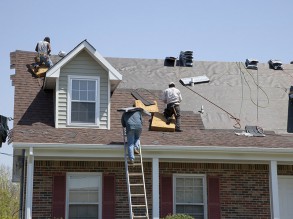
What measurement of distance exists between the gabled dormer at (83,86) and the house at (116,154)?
0.09 ft

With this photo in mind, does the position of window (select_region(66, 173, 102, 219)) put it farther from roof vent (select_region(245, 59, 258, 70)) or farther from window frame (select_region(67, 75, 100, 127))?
roof vent (select_region(245, 59, 258, 70))

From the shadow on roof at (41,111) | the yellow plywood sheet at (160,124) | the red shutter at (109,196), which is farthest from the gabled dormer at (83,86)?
the red shutter at (109,196)

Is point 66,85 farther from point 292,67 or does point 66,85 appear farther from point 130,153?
point 292,67

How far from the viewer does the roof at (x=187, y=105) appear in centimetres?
1470

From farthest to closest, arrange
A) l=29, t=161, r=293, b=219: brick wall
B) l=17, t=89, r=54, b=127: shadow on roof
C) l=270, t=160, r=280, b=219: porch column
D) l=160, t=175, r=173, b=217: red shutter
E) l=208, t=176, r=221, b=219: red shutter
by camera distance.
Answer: l=17, t=89, r=54, b=127: shadow on roof < l=208, t=176, r=221, b=219: red shutter < l=160, t=175, r=173, b=217: red shutter < l=29, t=161, r=293, b=219: brick wall < l=270, t=160, r=280, b=219: porch column

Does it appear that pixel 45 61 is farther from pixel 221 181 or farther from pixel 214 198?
pixel 214 198

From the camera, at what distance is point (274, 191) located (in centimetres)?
1421

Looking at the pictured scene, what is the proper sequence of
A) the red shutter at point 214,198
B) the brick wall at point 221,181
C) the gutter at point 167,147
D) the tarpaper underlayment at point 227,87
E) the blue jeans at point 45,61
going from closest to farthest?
1. the gutter at point 167,147
2. the brick wall at point 221,181
3. the red shutter at point 214,198
4. the tarpaper underlayment at point 227,87
5. the blue jeans at point 45,61

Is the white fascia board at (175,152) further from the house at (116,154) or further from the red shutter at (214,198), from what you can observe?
the red shutter at (214,198)

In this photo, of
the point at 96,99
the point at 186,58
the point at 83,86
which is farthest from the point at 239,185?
the point at 186,58

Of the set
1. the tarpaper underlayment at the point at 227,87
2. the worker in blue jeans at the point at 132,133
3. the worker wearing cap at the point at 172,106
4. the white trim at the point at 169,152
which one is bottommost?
the white trim at the point at 169,152

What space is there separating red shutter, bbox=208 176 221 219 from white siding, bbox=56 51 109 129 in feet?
11.1

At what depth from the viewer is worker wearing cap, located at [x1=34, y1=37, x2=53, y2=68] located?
59.8ft

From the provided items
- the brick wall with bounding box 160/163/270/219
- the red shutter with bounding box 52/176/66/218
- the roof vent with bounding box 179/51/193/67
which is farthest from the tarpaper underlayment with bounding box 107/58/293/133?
the red shutter with bounding box 52/176/66/218
